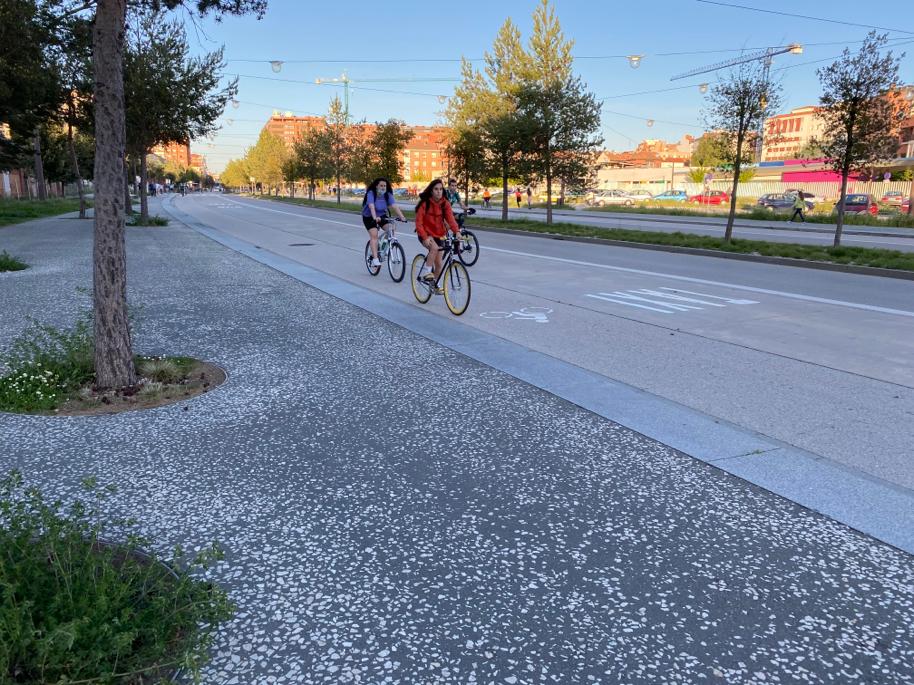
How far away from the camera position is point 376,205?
465 inches

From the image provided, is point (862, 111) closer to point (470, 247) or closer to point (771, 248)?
point (771, 248)

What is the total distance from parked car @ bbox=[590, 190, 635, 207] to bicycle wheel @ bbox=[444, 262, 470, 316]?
52120 millimetres

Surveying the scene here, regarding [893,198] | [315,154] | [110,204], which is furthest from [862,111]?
[315,154]

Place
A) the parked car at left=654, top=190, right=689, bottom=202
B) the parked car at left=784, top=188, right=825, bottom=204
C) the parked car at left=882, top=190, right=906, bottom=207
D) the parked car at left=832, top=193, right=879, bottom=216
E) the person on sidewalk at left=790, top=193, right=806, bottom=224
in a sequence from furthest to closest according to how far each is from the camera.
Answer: the parked car at left=654, top=190, right=689, bottom=202, the parked car at left=784, top=188, right=825, bottom=204, the parked car at left=882, top=190, right=906, bottom=207, the parked car at left=832, top=193, right=879, bottom=216, the person on sidewalk at left=790, top=193, right=806, bottom=224

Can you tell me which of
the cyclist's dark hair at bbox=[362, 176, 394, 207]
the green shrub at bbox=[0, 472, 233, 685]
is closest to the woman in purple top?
the cyclist's dark hair at bbox=[362, 176, 394, 207]

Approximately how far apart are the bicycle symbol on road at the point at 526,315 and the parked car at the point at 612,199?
51.6 metres

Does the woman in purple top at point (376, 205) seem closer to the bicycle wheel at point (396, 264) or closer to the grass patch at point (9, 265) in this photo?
the bicycle wheel at point (396, 264)

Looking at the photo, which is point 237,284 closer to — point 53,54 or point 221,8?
point 221,8

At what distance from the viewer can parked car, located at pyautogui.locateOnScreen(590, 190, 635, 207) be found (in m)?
59.4

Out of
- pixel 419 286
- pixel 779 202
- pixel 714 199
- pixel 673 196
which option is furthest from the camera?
pixel 673 196

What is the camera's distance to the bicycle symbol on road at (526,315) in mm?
8781

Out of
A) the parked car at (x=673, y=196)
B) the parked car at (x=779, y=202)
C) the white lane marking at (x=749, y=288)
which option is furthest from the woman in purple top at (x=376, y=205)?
the parked car at (x=673, y=196)

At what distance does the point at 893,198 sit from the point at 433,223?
150 feet

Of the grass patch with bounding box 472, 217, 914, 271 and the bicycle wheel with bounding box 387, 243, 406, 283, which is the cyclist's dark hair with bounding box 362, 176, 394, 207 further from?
the grass patch with bounding box 472, 217, 914, 271
